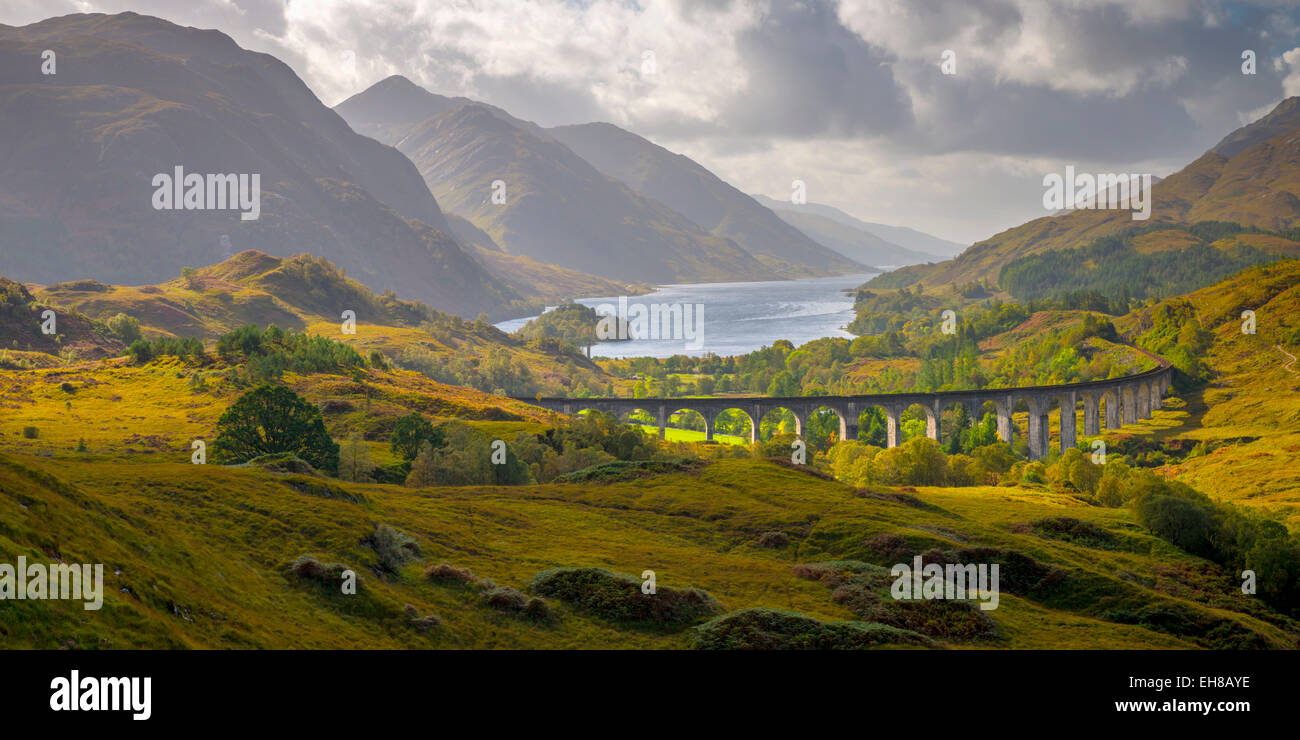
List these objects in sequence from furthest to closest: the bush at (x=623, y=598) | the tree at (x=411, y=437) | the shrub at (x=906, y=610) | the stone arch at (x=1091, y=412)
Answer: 1. the stone arch at (x=1091, y=412)
2. the tree at (x=411, y=437)
3. the shrub at (x=906, y=610)
4. the bush at (x=623, y=598)

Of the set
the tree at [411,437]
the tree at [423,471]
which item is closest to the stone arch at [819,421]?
the tree at [411,437]

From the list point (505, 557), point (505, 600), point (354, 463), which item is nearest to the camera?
point (505, 600)

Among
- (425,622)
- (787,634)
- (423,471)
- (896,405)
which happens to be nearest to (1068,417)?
(896,405)

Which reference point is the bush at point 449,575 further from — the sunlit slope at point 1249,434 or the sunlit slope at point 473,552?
the sunlit slope at point 1249,434

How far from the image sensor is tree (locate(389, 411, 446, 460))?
8599cm

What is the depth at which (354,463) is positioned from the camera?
7450 centimetres

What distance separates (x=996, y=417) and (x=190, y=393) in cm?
14612

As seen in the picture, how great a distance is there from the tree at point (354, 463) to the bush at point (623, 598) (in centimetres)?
3973

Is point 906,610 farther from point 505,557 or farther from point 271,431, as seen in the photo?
point 271,431

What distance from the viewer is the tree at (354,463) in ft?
242

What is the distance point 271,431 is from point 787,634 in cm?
5544

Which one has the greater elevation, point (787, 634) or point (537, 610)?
point (537, 610)
